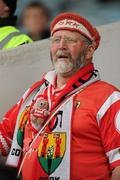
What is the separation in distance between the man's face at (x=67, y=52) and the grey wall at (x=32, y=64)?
0.89m

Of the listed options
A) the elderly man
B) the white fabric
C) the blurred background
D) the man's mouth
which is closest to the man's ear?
the elderly man

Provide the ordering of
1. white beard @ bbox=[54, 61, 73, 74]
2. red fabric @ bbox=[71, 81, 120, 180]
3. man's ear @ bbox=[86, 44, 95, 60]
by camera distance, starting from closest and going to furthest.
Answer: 1. red fabric @ bbox=[71, 81, 120, 180]
2. white beard @ bbox=[54, 61, 73, 74]
3. man's ear @ bbox=[86, 44, 95, 60]

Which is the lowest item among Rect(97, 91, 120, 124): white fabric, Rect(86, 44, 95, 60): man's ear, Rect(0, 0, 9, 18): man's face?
Rect(97, 91, 120, 124): white fabric

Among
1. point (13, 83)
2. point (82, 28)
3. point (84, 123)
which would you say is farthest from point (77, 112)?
point (13, 83)

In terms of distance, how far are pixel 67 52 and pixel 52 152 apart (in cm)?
52

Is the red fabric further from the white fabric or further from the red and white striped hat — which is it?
the red and white striped hat

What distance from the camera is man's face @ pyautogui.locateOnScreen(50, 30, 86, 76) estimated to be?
4.00m

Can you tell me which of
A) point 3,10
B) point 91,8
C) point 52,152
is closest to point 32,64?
point 3,10

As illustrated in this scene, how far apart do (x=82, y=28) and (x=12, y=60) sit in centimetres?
102

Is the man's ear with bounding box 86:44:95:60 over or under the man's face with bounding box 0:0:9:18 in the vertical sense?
under

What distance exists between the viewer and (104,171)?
3.83 meters

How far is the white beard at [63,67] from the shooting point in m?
3.98

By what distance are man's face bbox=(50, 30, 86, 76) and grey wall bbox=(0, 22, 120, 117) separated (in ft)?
2.91

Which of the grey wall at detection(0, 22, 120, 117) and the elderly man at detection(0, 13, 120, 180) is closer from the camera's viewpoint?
the elderly man at detection(0, 13, 120, 180)
